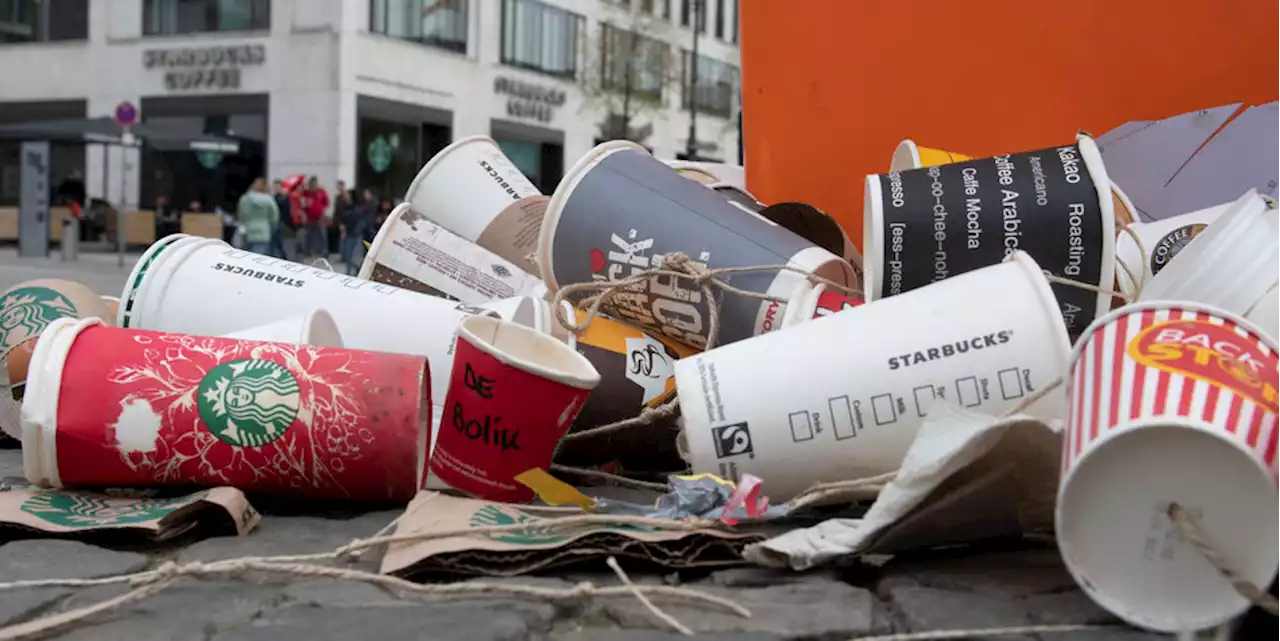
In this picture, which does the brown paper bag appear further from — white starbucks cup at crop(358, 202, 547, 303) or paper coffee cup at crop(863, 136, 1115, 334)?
paper coffee cup at crop(863, 136, 1115, 334)

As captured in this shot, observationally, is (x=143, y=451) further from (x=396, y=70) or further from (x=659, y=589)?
(x=396, y=70)

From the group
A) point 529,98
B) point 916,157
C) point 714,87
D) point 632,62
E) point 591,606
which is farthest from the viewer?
point 714,87

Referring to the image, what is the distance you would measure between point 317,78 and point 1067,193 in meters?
20.1

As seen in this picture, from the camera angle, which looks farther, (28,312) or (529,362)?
(28,312)

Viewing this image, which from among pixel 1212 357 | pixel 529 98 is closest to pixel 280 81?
pixel 529 98

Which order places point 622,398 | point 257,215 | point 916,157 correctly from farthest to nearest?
point 257,215
point 916,157
point 622,398

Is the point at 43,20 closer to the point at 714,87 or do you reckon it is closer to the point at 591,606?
the point at 714,87

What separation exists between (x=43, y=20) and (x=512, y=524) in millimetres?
24810

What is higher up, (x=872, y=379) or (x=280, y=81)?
(x=280, y=81)

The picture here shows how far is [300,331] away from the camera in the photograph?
230cm

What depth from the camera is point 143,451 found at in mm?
1958

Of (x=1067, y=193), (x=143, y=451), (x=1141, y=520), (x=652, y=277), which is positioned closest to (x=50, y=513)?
(x=143, y=451)

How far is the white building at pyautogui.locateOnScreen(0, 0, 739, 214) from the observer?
20.8m

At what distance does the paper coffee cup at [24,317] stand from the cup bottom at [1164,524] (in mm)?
2123
